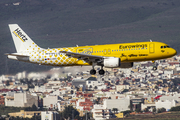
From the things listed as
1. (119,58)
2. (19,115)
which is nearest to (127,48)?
(119,58)

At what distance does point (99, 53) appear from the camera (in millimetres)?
63750

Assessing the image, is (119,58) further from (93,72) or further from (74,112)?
(74,112)

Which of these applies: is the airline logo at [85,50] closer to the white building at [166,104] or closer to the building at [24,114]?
Answer: the building at [24,114]

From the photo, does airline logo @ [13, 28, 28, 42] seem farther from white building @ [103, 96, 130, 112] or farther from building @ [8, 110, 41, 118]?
white building @ [103, 96, 130, 112]

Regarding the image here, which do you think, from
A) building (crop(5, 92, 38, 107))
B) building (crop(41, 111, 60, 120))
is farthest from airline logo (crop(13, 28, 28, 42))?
building (crop(5, 92, 38, 107))

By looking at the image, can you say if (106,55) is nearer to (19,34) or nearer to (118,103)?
(19,34)

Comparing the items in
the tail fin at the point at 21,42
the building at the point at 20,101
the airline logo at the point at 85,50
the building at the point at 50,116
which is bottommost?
the building at the point at 50,116

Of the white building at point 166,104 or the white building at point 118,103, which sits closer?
the white building at point 166,104

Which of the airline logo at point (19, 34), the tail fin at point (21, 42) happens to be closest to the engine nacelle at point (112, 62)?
the tail fin at point (21, 42)

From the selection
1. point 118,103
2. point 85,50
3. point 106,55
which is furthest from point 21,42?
point 118,103

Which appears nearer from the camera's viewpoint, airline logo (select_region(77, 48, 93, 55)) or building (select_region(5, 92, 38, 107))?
airline logo (select_region(77, 48, 93, 55))

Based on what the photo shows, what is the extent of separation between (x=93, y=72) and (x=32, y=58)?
31.9 ft

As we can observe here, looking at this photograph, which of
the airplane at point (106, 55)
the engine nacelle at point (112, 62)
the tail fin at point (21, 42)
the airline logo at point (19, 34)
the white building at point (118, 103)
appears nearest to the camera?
the engine nacelle at point (112, 62)

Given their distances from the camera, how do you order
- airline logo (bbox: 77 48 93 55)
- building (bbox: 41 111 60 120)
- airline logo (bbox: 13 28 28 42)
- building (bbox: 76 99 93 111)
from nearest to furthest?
airline logo (bbox: 77 48 93 55), airline logo (bbox: 13 28 28 42), building (bbox: 41 111 60 120), building (bbox: 76 99 93 111)
